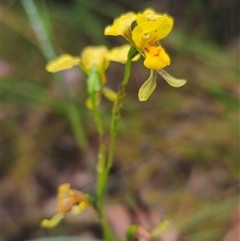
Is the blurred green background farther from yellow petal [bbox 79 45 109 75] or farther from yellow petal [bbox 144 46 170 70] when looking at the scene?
yellow petal [bbox 144 46 170 70]

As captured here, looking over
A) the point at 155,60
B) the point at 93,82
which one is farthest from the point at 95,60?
the point at 155,60

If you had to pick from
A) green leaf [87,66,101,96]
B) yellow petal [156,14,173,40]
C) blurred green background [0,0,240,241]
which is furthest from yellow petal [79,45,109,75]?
blurred green background [0,0,240,241]

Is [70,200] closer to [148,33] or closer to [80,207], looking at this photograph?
[80,207]

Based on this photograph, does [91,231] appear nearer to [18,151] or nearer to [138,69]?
[18,151]

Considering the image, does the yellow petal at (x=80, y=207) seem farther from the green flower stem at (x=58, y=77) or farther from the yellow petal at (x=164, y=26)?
the green flower stem at (x=58, y=77)

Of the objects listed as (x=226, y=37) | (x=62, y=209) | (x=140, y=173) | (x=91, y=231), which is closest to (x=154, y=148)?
(x=140, y=173)

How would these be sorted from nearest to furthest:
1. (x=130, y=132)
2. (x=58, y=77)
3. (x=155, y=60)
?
(x=155, y=60), (x=58, y=77), (x=130, y=132)

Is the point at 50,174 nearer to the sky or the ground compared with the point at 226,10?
nearer to the ground

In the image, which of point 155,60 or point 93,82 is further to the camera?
point 93,82
